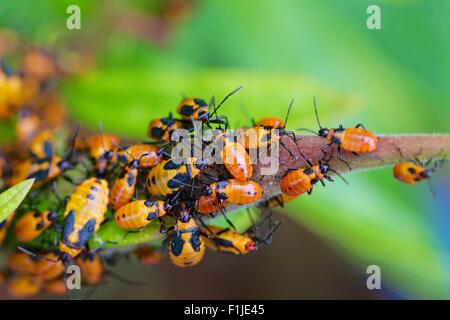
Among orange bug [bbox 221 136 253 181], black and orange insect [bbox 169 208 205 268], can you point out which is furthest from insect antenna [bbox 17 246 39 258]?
orange bug [bbox 221 136 253 181]

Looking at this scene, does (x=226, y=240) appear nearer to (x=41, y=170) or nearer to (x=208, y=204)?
(x=208, y=204)

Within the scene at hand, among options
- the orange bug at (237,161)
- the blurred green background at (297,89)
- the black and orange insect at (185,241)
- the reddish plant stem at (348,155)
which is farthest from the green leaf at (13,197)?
the blurred green background at (297,89)

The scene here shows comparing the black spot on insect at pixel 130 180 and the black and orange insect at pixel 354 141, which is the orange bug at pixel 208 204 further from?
the black and orange insect at pixel 354 141

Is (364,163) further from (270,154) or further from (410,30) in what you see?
(410,30)

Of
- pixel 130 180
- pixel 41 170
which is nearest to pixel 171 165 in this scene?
pixel 130 180

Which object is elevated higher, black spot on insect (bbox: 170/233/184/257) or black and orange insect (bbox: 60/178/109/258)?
black and orange insect (bbox: 60/178/109/258)

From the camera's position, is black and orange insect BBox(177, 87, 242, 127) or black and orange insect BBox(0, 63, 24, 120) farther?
black and orange insect BBox(0, 63, 24, 120)

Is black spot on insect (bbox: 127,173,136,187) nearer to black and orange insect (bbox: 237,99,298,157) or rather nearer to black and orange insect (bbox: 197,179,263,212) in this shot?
black and orange insect (bbox: 197,179,263,212)
